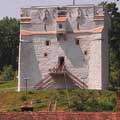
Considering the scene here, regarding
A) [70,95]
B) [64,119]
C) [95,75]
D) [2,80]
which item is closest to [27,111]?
[64,119]

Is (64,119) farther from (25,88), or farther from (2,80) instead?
(2,80)

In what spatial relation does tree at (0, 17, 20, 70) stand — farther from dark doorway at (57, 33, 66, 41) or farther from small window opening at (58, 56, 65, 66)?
small window opening at (58, 56, 65, 66)

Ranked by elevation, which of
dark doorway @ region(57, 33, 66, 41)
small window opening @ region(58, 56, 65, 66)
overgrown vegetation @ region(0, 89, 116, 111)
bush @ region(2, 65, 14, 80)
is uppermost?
dark doorway @ region(57, 33, 66, 41)

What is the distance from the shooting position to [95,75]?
3140 inches

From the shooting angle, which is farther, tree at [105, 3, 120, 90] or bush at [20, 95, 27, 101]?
tree at [105, 3, 120, 90]

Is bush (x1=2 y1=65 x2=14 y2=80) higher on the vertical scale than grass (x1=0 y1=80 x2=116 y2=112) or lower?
higher

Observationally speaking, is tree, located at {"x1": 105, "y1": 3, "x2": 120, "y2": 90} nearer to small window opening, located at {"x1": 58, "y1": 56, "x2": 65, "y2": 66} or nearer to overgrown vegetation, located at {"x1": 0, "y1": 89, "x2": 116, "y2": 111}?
small window opening, located at {"x1": 58, "y1": 56, "x2": 65, "y2": 66}

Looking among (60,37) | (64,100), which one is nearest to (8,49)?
(60,37)

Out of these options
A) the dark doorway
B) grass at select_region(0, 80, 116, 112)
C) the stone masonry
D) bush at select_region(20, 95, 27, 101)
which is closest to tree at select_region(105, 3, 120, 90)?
the stone masonry

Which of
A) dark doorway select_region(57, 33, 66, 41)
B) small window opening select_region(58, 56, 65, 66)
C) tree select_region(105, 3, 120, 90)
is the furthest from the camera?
tree select_region(105, 3, 120, 90)

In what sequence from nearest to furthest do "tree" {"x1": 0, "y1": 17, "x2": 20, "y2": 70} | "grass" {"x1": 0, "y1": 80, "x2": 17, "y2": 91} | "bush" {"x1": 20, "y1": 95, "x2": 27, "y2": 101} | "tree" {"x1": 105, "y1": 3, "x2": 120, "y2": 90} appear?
1. "bush" {"x1": 20, "y1": 95, "x2": 27, "y2": 101}
2. "grass" {"x1": 0, "y1": 80, "x2": 17, "y2": 91}
3. "tree" {"x1": 105, "y1": 3, "x2": 120, "y2": 90}
4. "tree" {"x1": 0, "y1": 17, "x2": 20, "y2": 70}

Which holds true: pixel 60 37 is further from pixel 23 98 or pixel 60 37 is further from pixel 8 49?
pixel 8 49

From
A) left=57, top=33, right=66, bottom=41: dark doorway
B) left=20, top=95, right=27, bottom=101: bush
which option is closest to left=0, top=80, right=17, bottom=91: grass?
left=57, top=33, right=66, bottom=41: dark doorway

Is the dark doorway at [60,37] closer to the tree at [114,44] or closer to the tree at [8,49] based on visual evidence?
the tree at [114,44]
